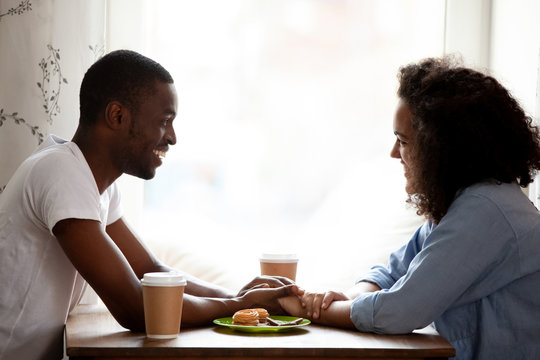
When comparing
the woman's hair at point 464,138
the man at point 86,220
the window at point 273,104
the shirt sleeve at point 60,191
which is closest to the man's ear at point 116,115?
the man at point 86,220

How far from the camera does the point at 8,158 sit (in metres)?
2.20

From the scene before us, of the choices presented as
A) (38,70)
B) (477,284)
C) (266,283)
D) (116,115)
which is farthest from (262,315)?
(38,70)

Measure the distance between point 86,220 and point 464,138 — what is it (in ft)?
2.50

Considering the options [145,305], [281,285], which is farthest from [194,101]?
[145,305]

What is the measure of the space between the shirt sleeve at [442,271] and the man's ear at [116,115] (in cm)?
62

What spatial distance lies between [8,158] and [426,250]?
1308 mm

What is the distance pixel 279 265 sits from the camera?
182cm

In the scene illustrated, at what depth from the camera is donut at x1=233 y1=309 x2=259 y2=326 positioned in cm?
146

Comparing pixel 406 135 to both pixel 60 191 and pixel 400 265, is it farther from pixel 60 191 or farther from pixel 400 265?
pixel 60 191

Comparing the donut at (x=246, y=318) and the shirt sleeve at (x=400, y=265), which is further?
the shirt sleeve at (x=400, y=265)

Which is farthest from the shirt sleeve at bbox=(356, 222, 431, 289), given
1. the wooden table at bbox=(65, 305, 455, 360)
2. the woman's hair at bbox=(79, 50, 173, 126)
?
the woman's hair at bbox=(79, 50, 173, 126)

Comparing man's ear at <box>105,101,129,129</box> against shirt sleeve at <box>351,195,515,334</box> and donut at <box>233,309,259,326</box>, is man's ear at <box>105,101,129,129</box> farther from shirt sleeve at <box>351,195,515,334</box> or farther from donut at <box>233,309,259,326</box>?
shirt sleeve at <box>351,195,515,334</box>

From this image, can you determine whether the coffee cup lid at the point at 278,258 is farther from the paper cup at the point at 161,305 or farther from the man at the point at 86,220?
the paper cup at the point at 161,305

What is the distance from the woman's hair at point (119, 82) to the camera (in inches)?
64.4
